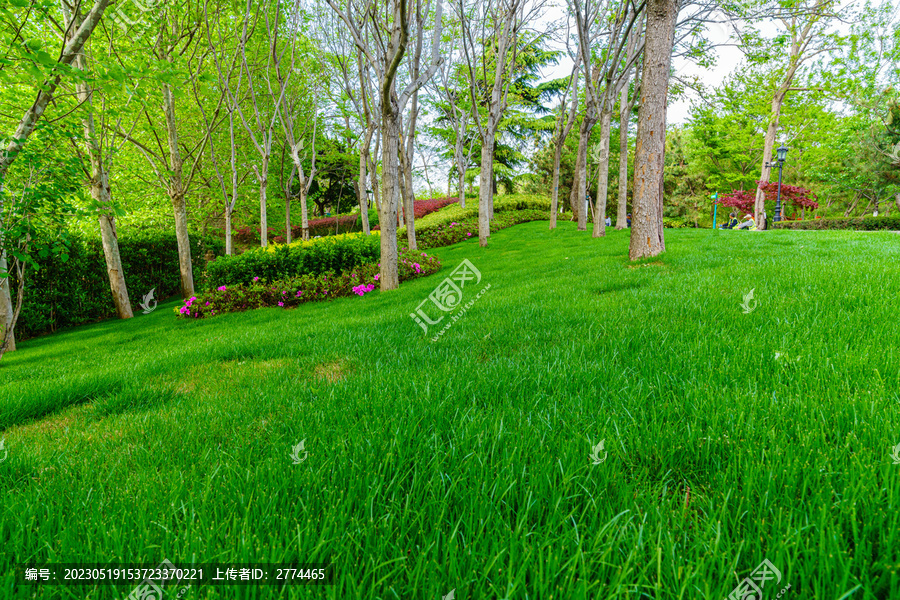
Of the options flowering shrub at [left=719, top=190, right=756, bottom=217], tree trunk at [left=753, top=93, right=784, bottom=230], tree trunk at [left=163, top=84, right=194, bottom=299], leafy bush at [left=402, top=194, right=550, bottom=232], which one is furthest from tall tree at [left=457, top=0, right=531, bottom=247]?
flowering shrub at [left=719, top=190, right=756, bottom=217]

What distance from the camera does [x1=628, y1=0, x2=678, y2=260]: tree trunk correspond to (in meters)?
6.03

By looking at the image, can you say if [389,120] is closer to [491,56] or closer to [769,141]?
[491,56]

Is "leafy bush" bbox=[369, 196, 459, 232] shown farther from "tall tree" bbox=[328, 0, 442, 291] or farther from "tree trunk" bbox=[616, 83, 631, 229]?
"tall tree" bbox=[328, 0, 442, 291]

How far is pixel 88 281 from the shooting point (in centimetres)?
909

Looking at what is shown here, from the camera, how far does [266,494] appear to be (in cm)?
123

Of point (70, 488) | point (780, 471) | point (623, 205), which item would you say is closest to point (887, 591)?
point (780, 471)

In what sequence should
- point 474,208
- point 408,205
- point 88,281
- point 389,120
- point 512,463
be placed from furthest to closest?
point 474,208, point 408,205, point 88,281, point 389,120, point 512,463

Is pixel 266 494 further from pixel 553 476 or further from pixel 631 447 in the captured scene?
pixel 631 447

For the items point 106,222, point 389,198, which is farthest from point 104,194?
point 389,198

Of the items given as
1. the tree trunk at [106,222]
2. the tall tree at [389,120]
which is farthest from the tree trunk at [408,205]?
the tree trunk at [106,222]

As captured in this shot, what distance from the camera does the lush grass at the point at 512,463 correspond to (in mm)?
913

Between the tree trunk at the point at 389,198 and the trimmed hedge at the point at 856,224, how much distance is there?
25.5 meters
